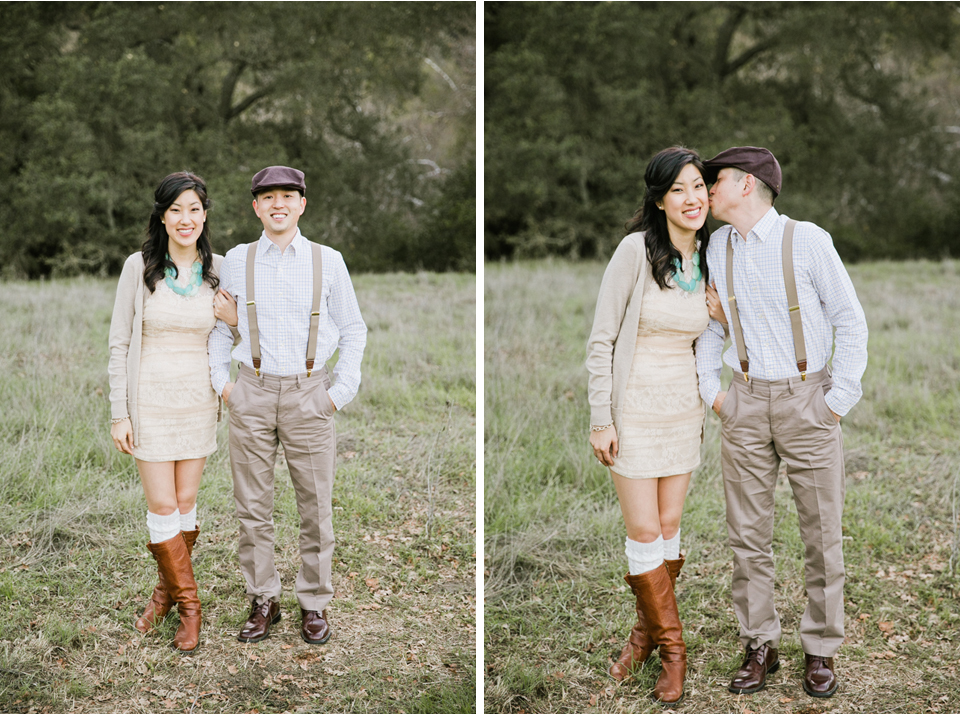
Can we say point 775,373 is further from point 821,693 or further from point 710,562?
point 710,562

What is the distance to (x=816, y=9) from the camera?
11.1m

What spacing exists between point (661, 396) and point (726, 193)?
0.76m

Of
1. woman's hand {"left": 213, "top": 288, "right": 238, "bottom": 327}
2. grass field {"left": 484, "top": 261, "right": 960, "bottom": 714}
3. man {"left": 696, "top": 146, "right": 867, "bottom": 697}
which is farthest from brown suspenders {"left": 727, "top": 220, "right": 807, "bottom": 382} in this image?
woman's hand {"left": 213, "top": 288, "right": 238, "bottom": 327}

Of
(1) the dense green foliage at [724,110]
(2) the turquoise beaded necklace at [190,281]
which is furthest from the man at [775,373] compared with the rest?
(1) the dense green foliage at [724,110]

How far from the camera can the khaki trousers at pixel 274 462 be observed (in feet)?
9.71

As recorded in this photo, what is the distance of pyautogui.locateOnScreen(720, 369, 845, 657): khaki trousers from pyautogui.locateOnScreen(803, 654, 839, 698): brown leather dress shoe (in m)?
0.05

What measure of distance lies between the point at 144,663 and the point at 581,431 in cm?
293

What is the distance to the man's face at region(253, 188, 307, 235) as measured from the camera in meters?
2.91

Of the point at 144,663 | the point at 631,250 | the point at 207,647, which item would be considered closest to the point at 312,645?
the point at 207,647

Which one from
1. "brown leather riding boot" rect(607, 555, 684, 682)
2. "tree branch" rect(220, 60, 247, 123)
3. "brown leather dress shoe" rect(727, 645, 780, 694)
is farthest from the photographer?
"tree branch" rect(220, 60, 247, 123)

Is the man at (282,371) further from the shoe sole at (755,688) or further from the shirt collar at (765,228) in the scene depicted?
the shoe sole at (755,688)

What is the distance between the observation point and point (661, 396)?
2.76 metres

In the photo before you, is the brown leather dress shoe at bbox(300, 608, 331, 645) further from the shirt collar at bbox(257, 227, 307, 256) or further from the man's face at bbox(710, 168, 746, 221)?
the man's face at bbox(710, 168, 746, 221)

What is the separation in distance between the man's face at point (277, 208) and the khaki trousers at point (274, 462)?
563 millimetres
